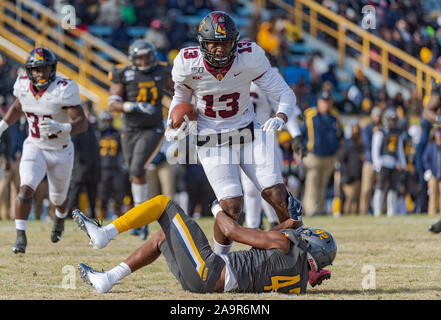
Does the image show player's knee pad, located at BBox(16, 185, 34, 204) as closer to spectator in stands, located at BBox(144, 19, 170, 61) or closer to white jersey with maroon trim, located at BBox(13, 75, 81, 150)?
white jersey with maroon trim, located at BBox(13, 75, 81, 150)

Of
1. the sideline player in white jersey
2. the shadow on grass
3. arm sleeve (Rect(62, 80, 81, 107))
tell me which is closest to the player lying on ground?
the shadow on grass

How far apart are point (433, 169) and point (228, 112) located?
8.62m

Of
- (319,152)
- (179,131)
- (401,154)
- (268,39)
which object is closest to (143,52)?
(179,131)

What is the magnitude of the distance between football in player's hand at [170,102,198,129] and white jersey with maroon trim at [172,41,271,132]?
86 millimetres

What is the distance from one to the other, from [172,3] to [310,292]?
1415cm

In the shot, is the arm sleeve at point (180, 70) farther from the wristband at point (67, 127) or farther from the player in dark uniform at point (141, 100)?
the player in dark uniform at point (141, 100)

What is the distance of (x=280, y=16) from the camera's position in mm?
20438

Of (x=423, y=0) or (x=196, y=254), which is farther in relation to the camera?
(x=423, y=0)

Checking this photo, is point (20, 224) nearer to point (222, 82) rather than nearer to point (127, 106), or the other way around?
point (127, 106)

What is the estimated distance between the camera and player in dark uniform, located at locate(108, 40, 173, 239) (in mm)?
9367

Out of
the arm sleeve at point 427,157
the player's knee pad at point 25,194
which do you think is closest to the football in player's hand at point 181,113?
the player's knee pad at point 25,194

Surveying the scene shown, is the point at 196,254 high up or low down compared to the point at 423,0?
down
